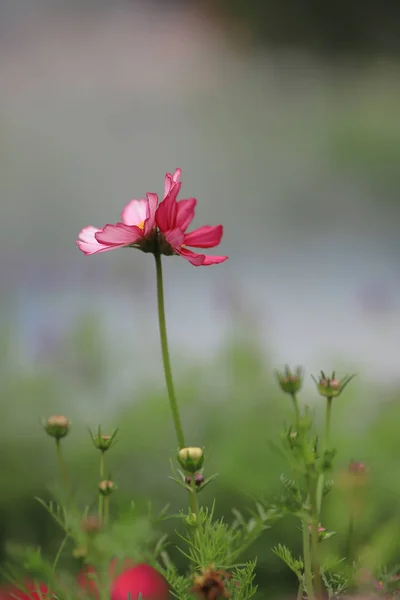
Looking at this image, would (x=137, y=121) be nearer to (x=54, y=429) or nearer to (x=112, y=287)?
(x=112, y=287)

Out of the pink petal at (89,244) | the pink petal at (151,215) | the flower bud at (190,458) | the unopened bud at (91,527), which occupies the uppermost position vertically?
the pink petal at (151,215)

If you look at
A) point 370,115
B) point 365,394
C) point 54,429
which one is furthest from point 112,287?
point 54,429

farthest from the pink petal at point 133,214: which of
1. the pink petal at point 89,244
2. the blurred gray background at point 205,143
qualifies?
the blurred gray background at point 205,143

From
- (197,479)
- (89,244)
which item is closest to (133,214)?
(89,244)

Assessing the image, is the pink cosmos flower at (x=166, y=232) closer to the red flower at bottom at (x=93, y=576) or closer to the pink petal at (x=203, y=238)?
the pink petal at (x=203, y=238)

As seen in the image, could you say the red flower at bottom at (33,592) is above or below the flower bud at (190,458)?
below

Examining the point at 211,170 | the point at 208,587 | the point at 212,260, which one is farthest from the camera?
the point at 211,170

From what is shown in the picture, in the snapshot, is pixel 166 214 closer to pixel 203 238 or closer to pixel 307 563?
pixel 203 238
